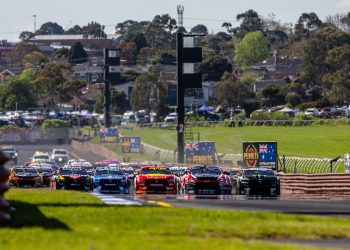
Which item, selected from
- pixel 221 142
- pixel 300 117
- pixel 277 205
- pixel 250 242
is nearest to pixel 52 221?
pixel 250 242

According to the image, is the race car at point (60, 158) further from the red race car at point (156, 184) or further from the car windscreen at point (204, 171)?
the red race car at point (156, 184)

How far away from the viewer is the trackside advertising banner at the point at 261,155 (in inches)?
2290

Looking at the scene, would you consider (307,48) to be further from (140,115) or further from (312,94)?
(140,115)

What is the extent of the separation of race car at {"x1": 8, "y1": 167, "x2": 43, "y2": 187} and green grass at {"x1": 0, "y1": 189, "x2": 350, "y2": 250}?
83.5ft

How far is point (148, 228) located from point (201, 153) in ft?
178

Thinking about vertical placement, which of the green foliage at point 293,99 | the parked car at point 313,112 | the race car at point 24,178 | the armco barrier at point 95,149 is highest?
the green foliage at point 293,99

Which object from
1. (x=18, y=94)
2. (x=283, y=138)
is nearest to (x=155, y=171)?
(x=283, y=138)

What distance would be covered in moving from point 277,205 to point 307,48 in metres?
131

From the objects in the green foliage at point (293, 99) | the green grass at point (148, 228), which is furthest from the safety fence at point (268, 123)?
the green grass at point (148, 228)

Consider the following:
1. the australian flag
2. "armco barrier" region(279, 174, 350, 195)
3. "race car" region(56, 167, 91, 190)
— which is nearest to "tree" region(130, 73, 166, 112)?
the australian flag

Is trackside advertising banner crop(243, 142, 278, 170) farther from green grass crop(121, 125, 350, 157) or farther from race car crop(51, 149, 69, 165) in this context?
race car crop(51, 149, 69, 165)

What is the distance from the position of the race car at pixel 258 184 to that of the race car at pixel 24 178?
34.4ft

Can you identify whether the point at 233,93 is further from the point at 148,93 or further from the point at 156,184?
the point at 156,184

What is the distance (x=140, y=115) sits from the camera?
6329 inches
